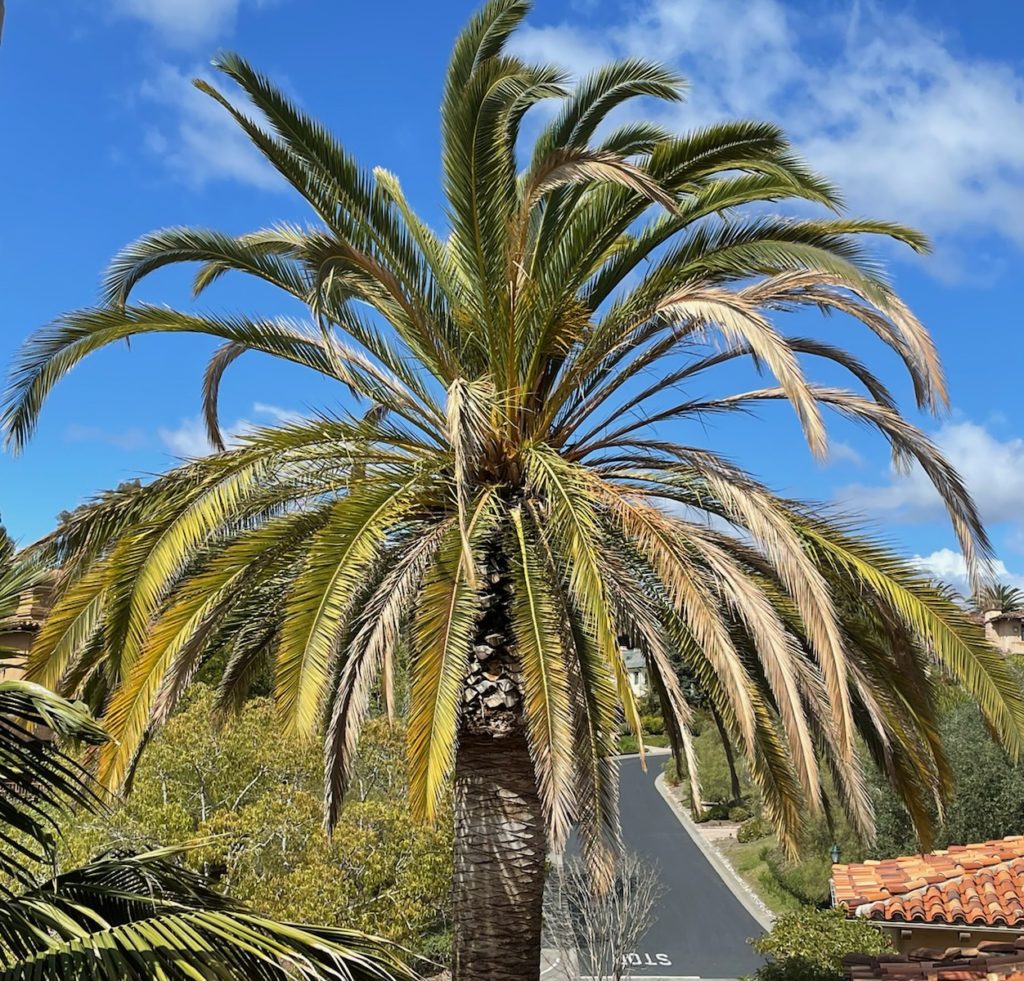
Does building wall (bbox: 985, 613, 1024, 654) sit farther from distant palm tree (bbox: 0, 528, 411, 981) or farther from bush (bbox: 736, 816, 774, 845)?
distant palm tree (bbox: 0, 528, 411, 981)

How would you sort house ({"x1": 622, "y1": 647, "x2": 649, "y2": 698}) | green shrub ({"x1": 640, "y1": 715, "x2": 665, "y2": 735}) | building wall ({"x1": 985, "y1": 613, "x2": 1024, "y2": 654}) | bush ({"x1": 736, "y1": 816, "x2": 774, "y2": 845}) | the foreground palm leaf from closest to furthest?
the foreground palm leaf → house ({"x1": 622, "y1": 647, "x2": 649, "y2": 698}) → bush ({"x1": 736, "y1": 816, "x2": 774, "y2": 845}) → building wall ({"x1": 985, "y1": 613, "x2": 1024, "y2": 654}) → green shrub ({"x1": 640, "y1": 715, "x2": 665, "y2": 735})

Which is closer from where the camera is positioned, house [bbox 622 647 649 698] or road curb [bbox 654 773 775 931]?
house [bbox 622 647 649 698]

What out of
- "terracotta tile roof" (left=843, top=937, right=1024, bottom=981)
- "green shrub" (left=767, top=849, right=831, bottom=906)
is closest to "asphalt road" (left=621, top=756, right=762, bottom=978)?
"green shrub" (left=767, top=849, right=831, bottom=906)

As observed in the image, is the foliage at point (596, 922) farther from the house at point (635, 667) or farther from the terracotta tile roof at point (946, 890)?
the terracotta tile roof at point (946, 890)

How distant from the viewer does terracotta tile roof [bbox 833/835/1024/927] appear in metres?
11.9

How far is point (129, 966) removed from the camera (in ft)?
11.6

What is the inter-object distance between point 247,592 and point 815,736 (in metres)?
4.73

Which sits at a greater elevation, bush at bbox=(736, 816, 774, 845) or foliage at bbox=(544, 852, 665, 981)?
bush at bbox=(736, 816, 774, 845)

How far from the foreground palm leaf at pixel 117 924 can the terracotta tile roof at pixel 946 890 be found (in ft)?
30.6

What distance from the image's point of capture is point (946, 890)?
40.8ft

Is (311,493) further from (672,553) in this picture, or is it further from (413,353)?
(672,553)

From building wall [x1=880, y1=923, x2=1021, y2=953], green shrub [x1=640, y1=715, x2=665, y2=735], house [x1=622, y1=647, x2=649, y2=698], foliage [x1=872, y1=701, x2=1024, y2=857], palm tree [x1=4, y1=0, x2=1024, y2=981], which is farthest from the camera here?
green shrub [x1=640, y1=715, x2=665, y2=735]

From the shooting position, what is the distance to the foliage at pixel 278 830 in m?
16.1

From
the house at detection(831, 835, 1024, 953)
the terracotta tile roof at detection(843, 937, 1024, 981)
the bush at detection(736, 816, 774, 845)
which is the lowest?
the terracotta tile roof at detection(843, 937, 1024, 981)
